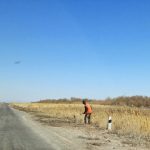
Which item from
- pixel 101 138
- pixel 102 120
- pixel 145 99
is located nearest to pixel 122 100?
pixel 145 99

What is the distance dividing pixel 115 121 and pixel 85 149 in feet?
41.4

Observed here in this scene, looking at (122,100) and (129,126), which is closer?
(129,126)

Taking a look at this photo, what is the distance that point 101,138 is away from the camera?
18.5 metres

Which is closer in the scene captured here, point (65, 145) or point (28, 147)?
point (28, 147)

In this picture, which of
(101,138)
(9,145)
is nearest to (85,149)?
(9,145)

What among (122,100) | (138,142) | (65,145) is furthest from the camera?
(122,100)

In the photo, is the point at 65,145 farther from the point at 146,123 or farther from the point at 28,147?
the point at 146,123

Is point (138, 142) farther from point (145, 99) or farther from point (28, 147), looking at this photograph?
point (145, 99)

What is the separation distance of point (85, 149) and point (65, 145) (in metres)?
1.18

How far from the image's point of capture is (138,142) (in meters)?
16.8

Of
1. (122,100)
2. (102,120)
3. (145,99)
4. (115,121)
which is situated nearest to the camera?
(115,121)

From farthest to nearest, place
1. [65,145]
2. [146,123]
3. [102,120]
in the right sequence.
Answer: [102,120], [146,123], [65,145]

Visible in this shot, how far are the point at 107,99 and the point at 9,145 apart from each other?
104 m

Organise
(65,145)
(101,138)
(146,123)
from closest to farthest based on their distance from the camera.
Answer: (65,145) < (101,138) < (146,123)
